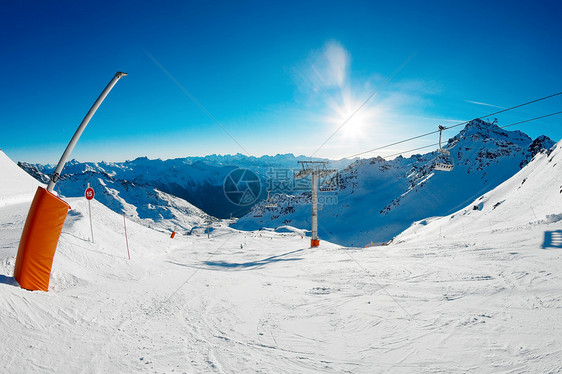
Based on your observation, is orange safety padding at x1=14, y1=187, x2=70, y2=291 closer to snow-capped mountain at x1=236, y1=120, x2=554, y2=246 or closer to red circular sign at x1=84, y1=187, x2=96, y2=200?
red circular sign at x1=84, y1=187, x2=96, y2=200

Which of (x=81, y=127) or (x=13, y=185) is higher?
(x=81, y=127)

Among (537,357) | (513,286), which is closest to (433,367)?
(537,357)

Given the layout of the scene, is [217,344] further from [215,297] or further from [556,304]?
[556,304]

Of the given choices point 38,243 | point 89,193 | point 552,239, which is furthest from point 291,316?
point 89,193

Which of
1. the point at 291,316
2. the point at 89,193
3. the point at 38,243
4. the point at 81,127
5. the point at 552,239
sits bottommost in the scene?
the point at 291,316

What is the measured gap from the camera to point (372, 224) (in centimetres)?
7550

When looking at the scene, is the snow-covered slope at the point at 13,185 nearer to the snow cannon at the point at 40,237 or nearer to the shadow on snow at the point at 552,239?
the snow cannon at the point at 40,237

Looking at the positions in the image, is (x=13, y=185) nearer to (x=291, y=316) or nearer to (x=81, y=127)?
(x=81, y=127)

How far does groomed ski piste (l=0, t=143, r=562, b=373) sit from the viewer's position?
14.8 ft

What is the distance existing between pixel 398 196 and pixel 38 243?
103 m

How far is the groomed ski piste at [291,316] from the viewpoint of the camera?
177 inches

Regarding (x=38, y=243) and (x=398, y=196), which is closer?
(x=38, y=243)

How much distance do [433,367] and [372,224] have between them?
7586cm

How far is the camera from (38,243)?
6699mm
